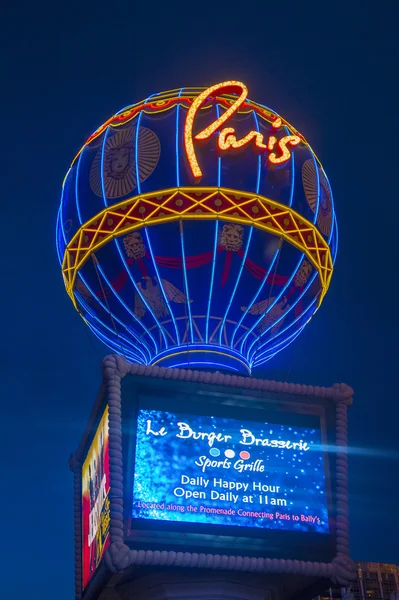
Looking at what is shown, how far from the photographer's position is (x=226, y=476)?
1856cm

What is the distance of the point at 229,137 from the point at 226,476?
877cm

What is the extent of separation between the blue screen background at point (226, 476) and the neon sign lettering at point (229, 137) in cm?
655

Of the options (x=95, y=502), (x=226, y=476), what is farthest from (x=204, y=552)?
(x=95, y=502)

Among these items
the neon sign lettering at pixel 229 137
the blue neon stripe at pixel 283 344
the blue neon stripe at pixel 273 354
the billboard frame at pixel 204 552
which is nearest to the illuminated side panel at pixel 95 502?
the billboard frame at pixel 204 552

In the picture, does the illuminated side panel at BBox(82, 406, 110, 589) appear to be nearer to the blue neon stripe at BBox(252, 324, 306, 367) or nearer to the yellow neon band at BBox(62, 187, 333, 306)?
the yellow neon band at BBox(62, 187, 333, 306)

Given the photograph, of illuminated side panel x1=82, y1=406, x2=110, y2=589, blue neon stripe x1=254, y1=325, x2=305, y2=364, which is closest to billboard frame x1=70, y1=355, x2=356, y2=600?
illuminated side panel x1=82, y1=406, x2=110, y2=589

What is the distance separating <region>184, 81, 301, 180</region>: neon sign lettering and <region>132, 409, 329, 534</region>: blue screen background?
6549 mm

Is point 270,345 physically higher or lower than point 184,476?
higher

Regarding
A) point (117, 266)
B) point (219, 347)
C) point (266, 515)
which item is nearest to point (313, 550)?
point (266, 515)

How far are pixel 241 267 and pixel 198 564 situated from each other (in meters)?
7.70

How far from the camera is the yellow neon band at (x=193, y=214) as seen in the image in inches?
813

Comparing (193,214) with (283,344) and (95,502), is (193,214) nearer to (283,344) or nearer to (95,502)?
(283,344)

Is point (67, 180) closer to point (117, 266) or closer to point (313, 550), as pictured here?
point (117, 266)

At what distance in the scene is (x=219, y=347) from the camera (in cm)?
2131
